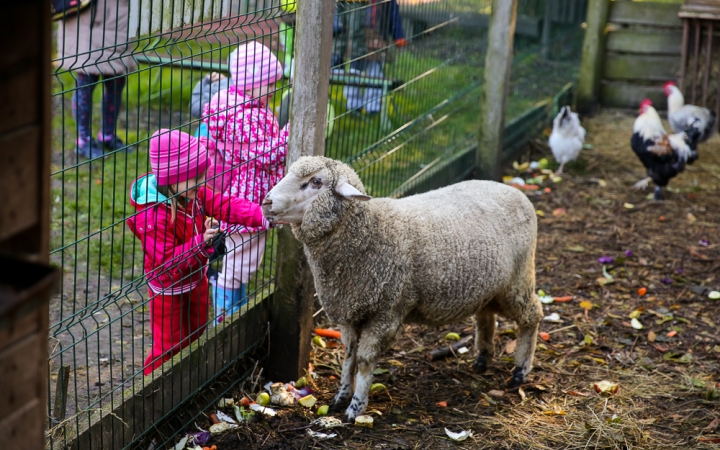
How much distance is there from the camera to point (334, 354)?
4.54 metres

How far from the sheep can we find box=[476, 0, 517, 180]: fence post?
325cm

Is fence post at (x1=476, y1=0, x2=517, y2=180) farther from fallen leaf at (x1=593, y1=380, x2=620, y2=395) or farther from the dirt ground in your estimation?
fallen leaf at (x1=593, y1=380, x2=620, y2=395)

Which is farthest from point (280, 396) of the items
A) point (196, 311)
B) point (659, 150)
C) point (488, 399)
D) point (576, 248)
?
point (659, 150)

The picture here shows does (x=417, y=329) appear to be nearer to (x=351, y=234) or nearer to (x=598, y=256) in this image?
(x=351, y=234)

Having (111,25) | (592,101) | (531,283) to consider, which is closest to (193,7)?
(531,283)

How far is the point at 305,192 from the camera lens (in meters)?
3.37

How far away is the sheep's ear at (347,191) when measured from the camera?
3357mm

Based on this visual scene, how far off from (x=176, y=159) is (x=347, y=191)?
30.3 inches

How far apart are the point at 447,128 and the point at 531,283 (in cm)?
298

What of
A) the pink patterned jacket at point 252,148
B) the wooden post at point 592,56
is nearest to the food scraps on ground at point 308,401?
the pink patterned jacket at point 252,148

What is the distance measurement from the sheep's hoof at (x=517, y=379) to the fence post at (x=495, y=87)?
357cm

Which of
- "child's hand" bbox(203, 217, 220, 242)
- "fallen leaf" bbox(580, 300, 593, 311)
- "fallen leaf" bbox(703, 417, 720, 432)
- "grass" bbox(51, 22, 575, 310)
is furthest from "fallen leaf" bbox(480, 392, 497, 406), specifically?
"child's hand" bbox(203, 217, 220, 242)

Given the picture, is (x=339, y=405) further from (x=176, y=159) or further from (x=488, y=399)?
(x=176, y=159)

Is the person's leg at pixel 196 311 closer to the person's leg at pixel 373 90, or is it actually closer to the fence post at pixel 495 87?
the person's leg at pixel 373 90
